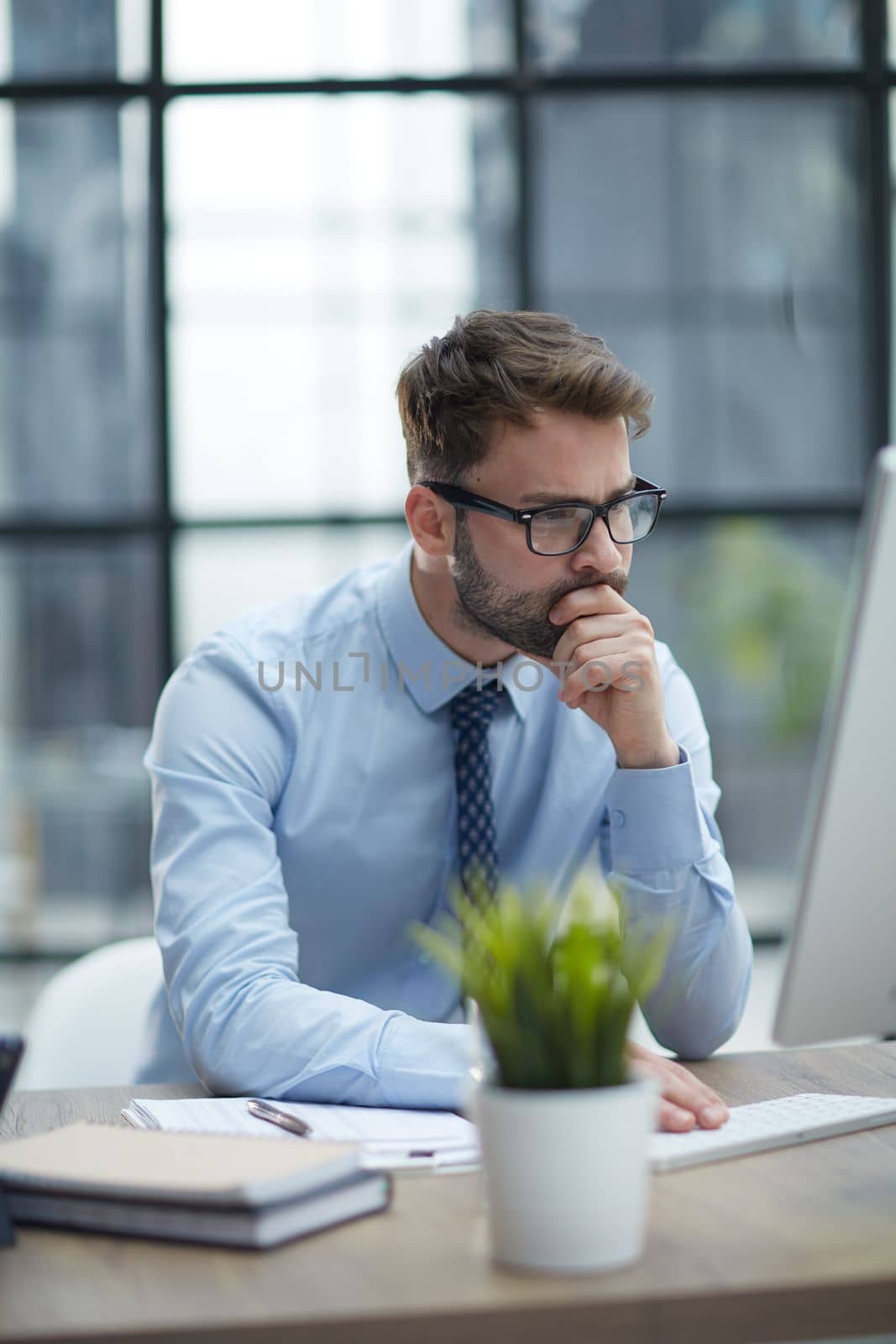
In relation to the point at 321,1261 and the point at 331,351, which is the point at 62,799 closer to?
the point at 331,351

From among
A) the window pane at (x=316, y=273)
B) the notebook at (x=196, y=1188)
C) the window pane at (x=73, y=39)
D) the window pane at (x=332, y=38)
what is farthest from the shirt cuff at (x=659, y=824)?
the window pane at (x=73, y=39)

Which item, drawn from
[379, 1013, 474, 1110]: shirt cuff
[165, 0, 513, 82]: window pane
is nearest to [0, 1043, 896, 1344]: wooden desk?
[379, 1013, 474, 1110]: shirt cuff

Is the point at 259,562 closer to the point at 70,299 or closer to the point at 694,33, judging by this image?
the point at 70,299

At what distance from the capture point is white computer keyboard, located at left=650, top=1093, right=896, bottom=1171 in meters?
1.11

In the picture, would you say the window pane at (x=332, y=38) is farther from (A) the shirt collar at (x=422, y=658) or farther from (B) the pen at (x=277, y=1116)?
(B) the pen at (x=277, y=1116)

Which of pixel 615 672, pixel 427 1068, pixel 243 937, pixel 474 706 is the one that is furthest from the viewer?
pixel 474 706

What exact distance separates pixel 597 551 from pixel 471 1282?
40.8 inches

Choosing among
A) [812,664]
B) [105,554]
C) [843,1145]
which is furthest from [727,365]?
[843,1145]

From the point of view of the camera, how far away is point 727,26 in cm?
339

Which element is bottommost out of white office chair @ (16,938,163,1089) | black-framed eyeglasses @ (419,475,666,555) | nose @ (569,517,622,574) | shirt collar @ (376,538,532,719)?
white office chair @ (16,938,163,1089)

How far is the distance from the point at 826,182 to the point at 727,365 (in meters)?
0.54

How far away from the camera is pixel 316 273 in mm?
3395

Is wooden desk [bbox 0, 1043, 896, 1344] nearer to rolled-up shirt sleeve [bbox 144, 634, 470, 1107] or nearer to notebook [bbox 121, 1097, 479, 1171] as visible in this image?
notebook [bbox 121, 1097, 479, 1171]

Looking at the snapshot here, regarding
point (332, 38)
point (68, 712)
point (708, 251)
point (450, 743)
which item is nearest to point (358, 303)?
point (332, 38)
